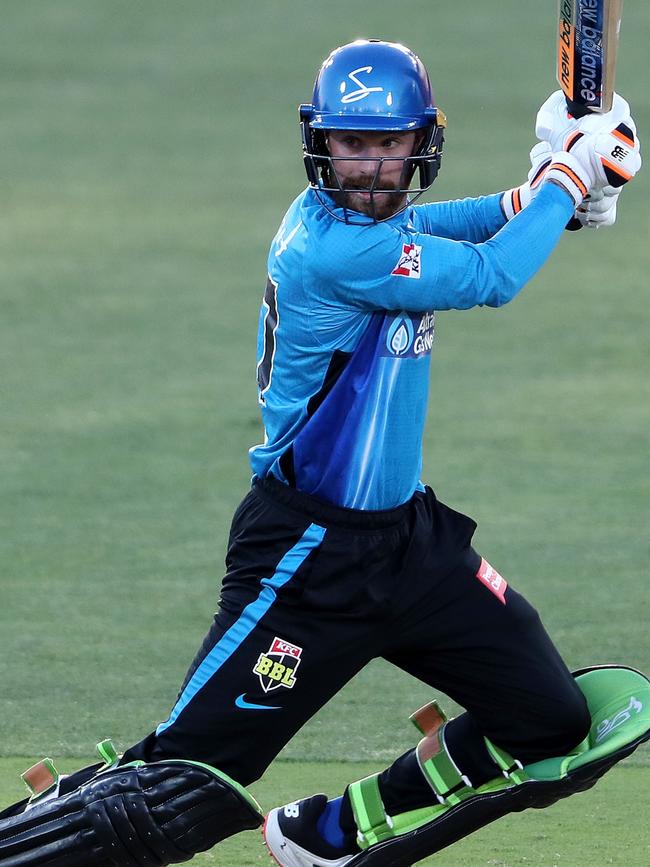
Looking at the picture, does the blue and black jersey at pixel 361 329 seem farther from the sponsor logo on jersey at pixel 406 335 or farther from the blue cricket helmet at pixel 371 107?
the blue cricket helmet at pixel 371 107

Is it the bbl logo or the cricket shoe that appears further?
the cricket shoe

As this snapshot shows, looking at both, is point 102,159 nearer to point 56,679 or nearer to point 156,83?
point 156,83

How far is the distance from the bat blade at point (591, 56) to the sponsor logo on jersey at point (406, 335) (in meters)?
0.76

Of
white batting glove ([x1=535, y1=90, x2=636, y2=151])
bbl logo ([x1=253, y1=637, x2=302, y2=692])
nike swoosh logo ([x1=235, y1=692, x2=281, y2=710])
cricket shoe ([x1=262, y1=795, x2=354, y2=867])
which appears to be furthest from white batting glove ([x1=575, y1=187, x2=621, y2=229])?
cricket shoe ([x1=262, y1=795, x2=354, y2=867])

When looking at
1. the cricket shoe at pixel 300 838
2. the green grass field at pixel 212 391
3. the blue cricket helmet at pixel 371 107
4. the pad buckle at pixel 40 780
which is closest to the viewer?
the blue cricket helmet at pixel 371 107

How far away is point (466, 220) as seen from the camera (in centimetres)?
488

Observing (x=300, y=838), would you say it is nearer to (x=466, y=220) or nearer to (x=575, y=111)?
(x=466, y=220)

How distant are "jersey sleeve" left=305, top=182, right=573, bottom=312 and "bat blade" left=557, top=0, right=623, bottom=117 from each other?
59 cm

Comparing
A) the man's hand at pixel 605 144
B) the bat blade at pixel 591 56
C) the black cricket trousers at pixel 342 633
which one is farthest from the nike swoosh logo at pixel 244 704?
the bat blade at pixel 591 56

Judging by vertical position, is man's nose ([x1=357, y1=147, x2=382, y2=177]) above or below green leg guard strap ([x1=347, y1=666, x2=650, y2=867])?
above

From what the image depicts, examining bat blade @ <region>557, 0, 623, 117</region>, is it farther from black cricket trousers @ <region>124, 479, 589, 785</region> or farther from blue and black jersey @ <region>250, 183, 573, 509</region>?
black cricket trousers @ <region>124, 479, 589, 785</region>

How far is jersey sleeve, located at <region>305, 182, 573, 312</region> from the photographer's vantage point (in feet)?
13.5

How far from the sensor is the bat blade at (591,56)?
178 inches

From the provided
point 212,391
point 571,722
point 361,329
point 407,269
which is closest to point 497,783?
point 571,722
